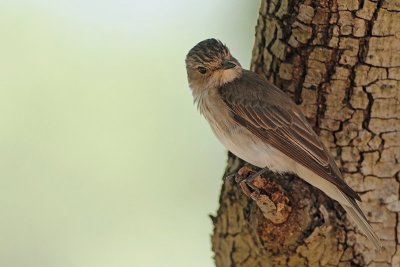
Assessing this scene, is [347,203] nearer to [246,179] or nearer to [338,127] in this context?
[338,127]

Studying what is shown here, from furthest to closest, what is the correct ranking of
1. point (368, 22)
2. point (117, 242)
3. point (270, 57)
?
point (117, 242)
point (270, 57)
point (368, 22)

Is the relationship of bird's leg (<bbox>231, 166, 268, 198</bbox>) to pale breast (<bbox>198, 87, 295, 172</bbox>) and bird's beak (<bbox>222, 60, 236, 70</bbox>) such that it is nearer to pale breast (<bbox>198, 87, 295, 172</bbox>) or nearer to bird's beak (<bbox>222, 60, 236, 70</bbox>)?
pale breast (<bbox>198, 87, 295, 172</bbox>)

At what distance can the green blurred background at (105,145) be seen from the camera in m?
7.95

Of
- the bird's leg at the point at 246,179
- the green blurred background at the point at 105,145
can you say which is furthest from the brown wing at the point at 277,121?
the green blurred background at the point at 105,145

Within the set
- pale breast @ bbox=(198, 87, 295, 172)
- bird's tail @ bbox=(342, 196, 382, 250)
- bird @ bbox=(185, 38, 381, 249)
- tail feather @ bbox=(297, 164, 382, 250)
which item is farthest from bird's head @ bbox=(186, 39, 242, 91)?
bird's tail @ bbox=(342, 196, 382, 250)

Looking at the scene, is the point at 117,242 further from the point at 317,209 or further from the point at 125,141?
the point at 317,209

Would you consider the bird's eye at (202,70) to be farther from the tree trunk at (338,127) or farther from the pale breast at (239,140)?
the tree trunk at (338,127)

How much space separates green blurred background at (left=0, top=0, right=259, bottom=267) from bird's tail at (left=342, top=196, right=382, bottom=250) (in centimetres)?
309

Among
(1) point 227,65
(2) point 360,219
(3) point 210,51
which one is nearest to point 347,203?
(2) point 360,219

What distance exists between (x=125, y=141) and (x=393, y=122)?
372 centimetres

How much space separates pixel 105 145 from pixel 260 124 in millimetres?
3053

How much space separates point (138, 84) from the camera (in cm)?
851

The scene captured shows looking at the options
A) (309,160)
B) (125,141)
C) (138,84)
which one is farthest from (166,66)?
(309,160)

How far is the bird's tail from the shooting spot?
4.93 metres
